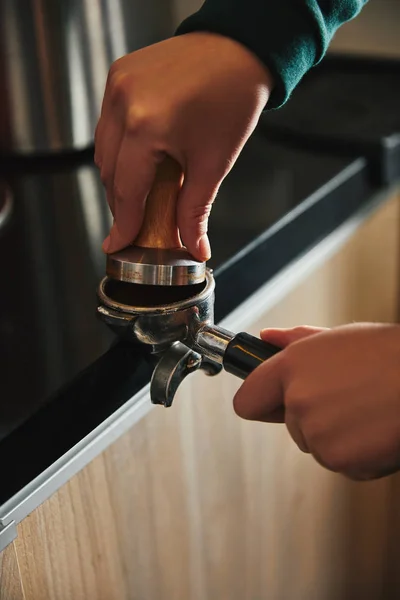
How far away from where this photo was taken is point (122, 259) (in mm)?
478

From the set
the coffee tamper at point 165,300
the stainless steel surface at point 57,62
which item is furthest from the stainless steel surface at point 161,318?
the stainless steel surface at point 57,62

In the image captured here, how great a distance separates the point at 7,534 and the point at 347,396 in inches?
8.0

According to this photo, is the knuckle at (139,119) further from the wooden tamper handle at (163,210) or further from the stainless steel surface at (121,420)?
the stainless steel surface at (121,420)

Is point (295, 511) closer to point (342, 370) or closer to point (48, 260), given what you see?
point (48, 260)

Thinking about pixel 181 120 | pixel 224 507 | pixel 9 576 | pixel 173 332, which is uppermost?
pixel 181 120

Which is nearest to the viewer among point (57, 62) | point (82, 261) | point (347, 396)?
point (347, 396)

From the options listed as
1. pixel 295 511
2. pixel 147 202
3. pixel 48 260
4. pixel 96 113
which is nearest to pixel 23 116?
pixel 96 113

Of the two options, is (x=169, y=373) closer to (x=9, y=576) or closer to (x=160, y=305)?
(x=160, y=305)

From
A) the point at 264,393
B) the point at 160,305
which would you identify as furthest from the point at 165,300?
the point at 264,393

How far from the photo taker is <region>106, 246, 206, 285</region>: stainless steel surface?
47 centimetres

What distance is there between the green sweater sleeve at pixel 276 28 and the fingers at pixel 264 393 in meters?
0.19

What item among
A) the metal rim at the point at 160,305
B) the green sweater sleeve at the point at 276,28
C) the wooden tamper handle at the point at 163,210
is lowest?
the metal rim at the point at 160,305

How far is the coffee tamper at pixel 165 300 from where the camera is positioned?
47 centimetres

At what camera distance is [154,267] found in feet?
1.52
